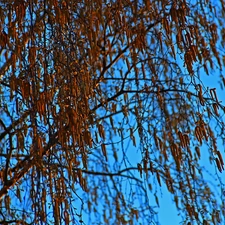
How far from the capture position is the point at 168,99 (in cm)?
285

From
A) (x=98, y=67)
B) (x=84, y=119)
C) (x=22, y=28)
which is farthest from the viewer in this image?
(x=98, y=67)

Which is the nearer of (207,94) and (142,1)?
(207,94)

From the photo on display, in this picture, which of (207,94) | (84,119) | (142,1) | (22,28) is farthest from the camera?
(142,1)

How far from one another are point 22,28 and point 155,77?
0.76 meters

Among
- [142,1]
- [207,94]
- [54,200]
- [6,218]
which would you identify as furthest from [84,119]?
[142,1]

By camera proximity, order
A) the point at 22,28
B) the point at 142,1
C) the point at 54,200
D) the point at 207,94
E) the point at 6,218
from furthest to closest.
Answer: the point at 142,1 < the point at 6,218 < the point at 207,94 < the point at 22,28 < the point at 54,200

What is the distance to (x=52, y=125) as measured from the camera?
181 cm

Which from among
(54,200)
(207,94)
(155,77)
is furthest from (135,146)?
(54,200)

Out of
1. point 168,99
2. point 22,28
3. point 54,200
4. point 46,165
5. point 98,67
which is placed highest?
point 98,67

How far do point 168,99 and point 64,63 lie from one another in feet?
3.43

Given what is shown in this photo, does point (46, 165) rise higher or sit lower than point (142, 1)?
lower

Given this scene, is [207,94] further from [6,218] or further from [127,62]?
[6,218]

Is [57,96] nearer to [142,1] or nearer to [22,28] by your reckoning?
[22,28]

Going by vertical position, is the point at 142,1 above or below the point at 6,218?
above
